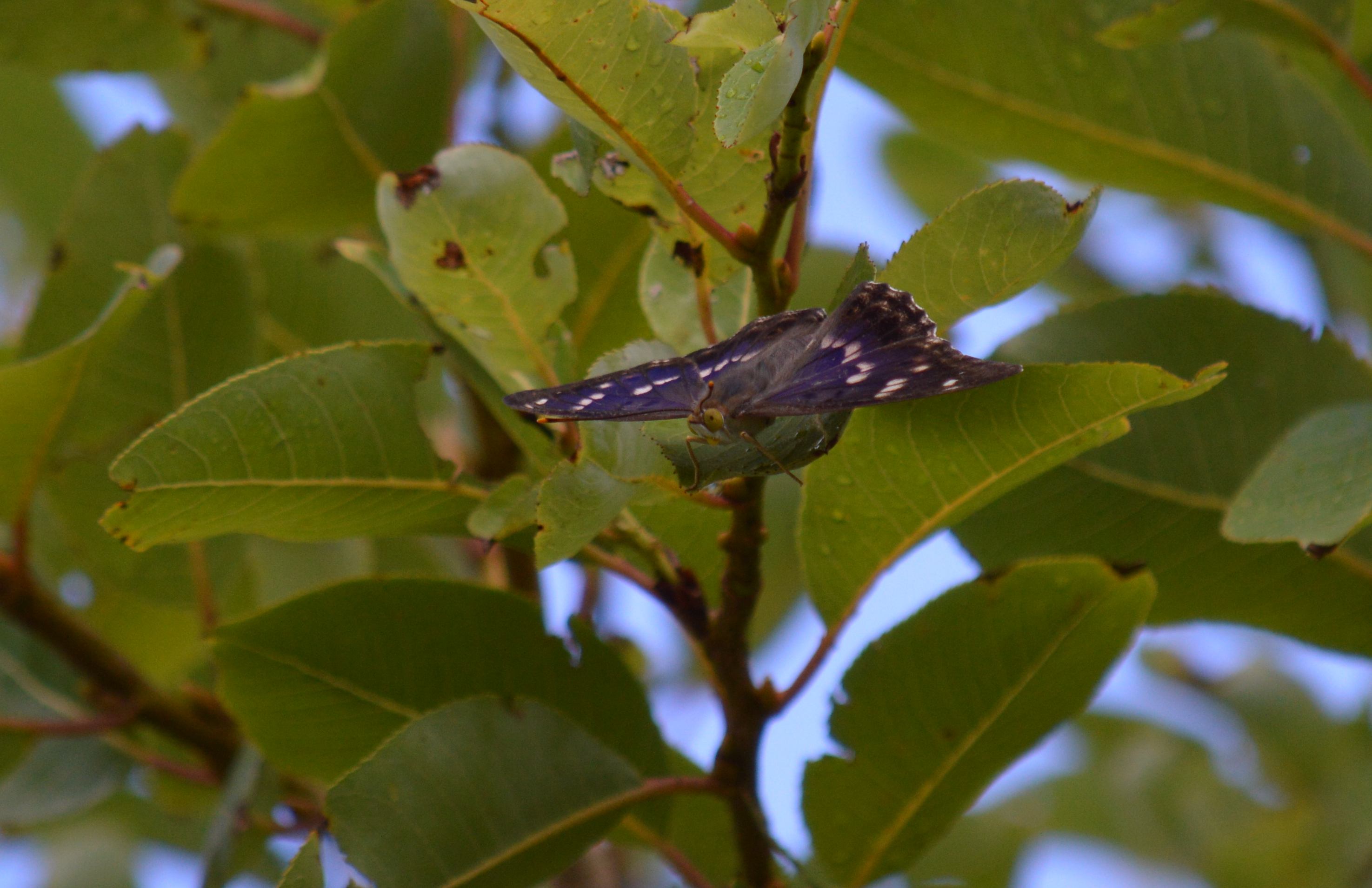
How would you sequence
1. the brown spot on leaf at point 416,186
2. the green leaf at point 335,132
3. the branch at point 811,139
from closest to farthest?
1. the branch at point 811,139
2. the brown spot on leaf at point 416,186
3. the green leaf at point 335,132

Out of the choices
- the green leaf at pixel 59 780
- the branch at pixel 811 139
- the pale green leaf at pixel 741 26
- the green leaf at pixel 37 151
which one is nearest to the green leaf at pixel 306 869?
the branch at pixel 811 139

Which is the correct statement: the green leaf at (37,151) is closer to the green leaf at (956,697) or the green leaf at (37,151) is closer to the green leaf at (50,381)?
the green leaf at (50,381)

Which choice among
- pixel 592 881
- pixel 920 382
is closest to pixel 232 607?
pixel 592 881

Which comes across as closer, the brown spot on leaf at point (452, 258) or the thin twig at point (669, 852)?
the brown spot on leaf at point (452, 258)

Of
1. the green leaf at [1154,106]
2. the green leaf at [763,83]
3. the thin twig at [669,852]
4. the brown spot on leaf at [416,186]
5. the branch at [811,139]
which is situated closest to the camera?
the green leaf at [763,83]

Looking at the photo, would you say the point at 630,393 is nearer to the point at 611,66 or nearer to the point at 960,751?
the point at 611,66

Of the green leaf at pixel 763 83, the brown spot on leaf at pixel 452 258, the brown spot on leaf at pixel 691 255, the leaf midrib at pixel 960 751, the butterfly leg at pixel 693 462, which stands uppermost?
the green leaf at pixel 763 83

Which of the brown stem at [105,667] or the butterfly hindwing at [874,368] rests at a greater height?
the butterfly hindwing at [874,368]
